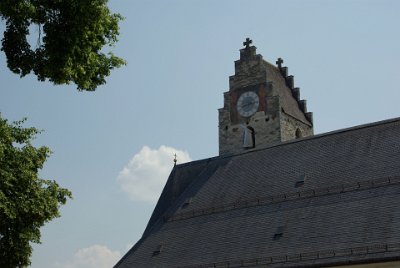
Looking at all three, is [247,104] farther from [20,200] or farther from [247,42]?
[20,200]

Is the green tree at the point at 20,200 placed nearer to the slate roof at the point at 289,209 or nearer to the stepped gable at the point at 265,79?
the slate roof at the point at 289,209

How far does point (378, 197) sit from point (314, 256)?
104 inches

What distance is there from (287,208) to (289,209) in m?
0.12

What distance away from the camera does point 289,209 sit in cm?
1995

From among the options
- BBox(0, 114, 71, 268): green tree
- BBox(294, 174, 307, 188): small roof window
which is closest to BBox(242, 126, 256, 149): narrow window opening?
BBox(294, 174, 307, 188): small roof window

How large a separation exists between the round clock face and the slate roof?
5.24 m

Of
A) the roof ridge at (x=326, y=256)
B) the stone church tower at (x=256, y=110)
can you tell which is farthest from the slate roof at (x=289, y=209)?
the stone church tower at (x=256, y=110)

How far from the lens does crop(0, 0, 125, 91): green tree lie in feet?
32.7

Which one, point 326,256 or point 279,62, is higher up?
point 279,62

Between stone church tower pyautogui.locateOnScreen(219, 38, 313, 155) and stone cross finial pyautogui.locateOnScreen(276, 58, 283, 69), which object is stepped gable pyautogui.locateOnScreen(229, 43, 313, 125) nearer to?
stone church tower pyautogui.locateOnScreen(219, 38, 313, 155)

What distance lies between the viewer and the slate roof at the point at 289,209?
17.3 metres

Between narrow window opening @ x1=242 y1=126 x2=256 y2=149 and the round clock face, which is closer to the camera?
narrow window opening @ x1=242 y1=126 x2=256 y2=149

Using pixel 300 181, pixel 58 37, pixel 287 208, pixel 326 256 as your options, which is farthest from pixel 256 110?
A: pixel 58 37

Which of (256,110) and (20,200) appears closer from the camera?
(20,200)
